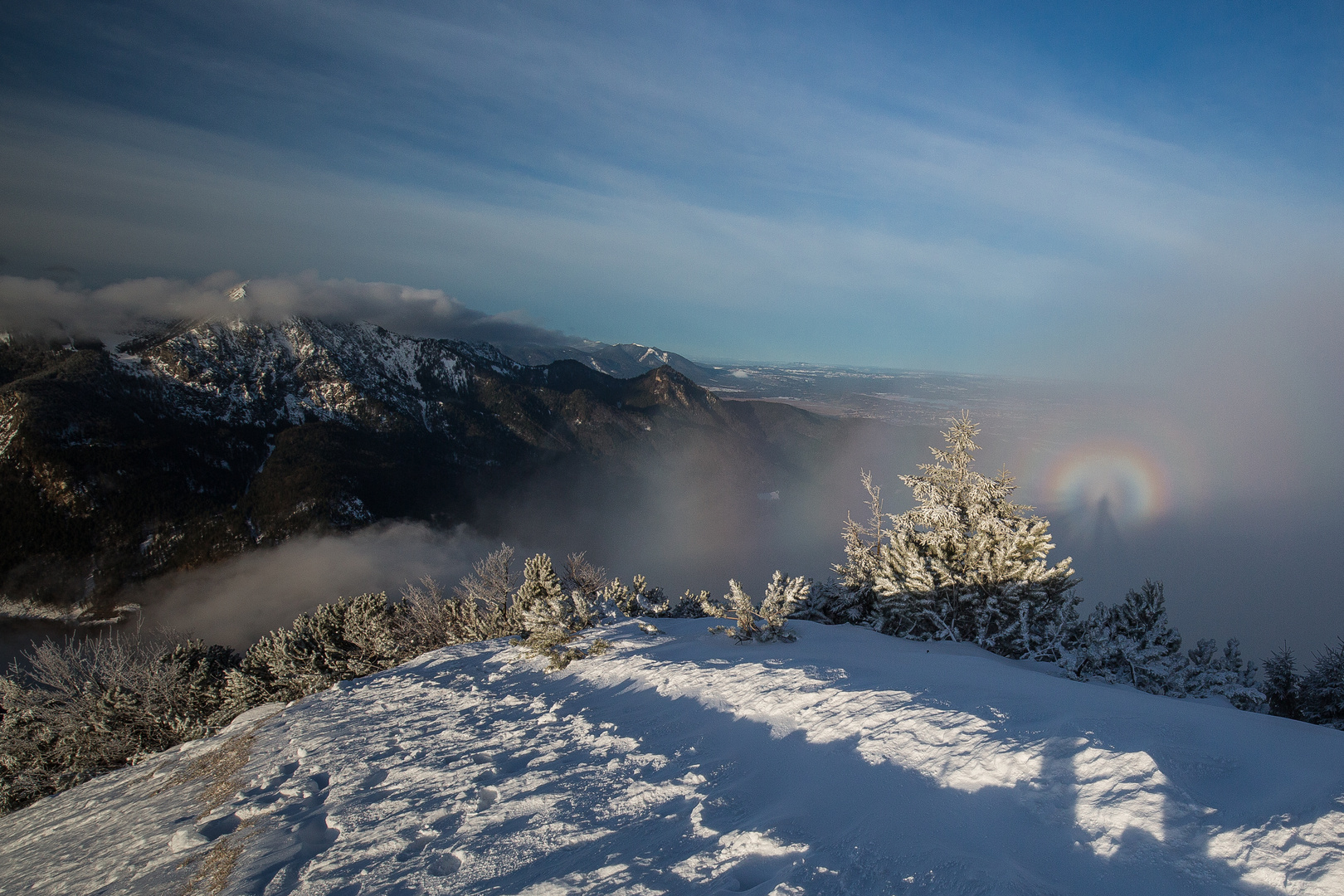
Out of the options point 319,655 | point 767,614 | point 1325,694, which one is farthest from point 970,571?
point 319,655

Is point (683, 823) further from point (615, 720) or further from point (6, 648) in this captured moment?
point (6, 648)

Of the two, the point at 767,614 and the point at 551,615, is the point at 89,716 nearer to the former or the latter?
the point at 551,615

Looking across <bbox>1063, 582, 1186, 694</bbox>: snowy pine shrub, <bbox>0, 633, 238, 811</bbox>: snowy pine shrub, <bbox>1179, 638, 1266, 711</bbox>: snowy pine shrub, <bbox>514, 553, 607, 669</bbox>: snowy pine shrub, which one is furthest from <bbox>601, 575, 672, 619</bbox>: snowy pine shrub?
<bbox>1179, 638, 1266, 711</bbox>: snowy pine shrub

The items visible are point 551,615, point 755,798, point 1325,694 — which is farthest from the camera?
point 1325,694

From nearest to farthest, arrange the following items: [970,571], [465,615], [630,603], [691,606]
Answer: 1. [970,571]
2. [465,615]
3. [630,603]
4. [691,606]

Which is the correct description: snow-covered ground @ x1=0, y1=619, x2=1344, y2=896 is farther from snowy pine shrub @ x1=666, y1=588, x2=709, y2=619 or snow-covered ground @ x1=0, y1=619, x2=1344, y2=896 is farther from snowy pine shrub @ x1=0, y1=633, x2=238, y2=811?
snowy pine shrub @ x1=666, y1=588, x2=709, y2=619

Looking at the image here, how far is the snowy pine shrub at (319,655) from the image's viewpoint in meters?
16.9

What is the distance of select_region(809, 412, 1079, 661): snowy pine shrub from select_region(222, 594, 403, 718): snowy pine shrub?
15.3 m

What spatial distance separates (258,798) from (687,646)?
7.01 m

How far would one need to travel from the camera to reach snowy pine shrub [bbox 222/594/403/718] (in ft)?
55.4

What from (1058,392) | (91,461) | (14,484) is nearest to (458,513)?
(91,461)

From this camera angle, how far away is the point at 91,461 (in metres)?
158

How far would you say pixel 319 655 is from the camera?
19.6 meters

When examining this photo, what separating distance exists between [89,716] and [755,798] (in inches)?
912
